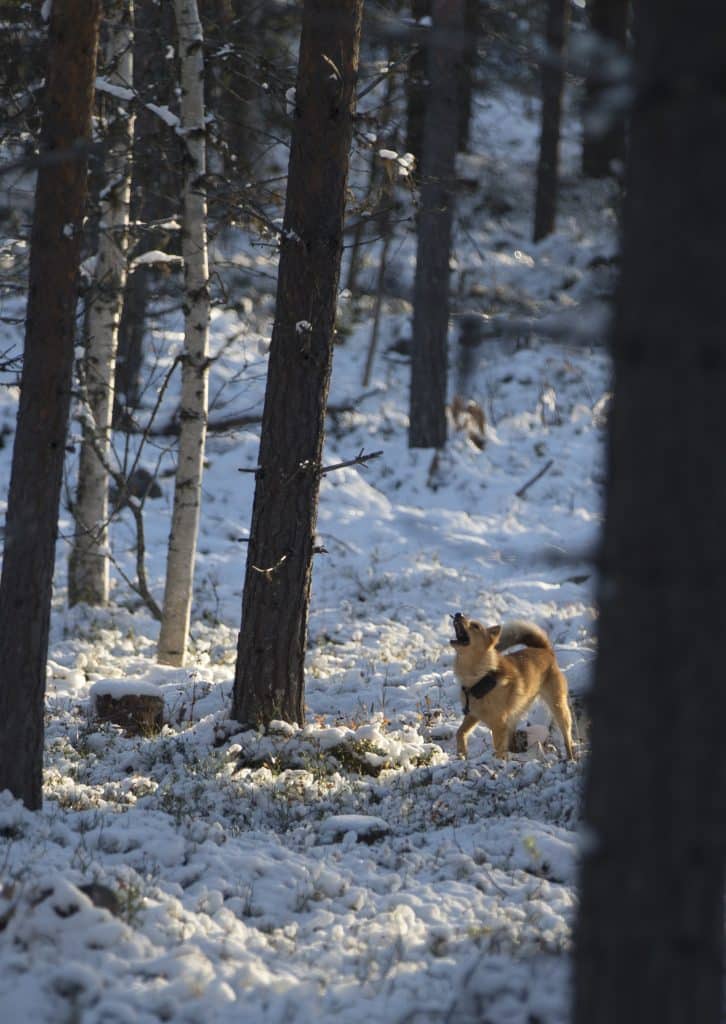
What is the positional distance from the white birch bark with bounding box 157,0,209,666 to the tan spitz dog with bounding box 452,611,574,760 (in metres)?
3.69

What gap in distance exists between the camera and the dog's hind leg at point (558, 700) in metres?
9.06

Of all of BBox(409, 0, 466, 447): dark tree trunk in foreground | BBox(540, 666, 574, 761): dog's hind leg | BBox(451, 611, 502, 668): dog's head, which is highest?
BBox(409, 0, 466, 447): dark tree trunk in foreground

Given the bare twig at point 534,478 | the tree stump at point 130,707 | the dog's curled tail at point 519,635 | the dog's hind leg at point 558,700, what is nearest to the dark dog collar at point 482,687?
the dog's curled tail at point 519,635

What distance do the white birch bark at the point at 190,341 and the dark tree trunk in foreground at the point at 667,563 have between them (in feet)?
27.0

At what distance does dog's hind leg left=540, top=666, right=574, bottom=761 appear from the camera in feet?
29.7

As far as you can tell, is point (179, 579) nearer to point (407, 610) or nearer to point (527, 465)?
point (407, 610)

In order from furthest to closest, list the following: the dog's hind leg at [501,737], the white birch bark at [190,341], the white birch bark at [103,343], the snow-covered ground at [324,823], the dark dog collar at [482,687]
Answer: the white birch bark at [103,343] < the white birch bark at [190,341] < the dog's hind leg at [501,737] < the dark dog collar at [482,687] < the snow-covered ground at [324,823]

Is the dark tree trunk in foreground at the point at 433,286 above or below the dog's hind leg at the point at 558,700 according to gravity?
above

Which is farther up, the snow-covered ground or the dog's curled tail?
the dog's curled tail

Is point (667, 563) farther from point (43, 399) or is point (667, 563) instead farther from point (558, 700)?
point (558, 700)

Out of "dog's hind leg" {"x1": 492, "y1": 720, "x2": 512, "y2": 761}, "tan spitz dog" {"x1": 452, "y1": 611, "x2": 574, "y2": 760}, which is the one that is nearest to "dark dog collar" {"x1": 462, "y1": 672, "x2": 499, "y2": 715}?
"tan spitz dog" {"x1": 452, "y1": 611, "x2": 574, "y2": 760}

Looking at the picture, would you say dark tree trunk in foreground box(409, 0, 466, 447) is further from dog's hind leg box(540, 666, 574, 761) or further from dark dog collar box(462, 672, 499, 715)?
dark dog collar box(462, 672, 499, 715)

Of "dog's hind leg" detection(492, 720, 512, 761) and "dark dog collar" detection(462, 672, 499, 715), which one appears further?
"dog's hind leg" detection(492, 720, 512, 761)

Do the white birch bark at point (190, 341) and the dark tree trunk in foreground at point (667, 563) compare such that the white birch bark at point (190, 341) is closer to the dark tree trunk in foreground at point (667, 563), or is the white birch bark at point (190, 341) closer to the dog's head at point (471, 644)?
the dog's head at point (471, 644)
